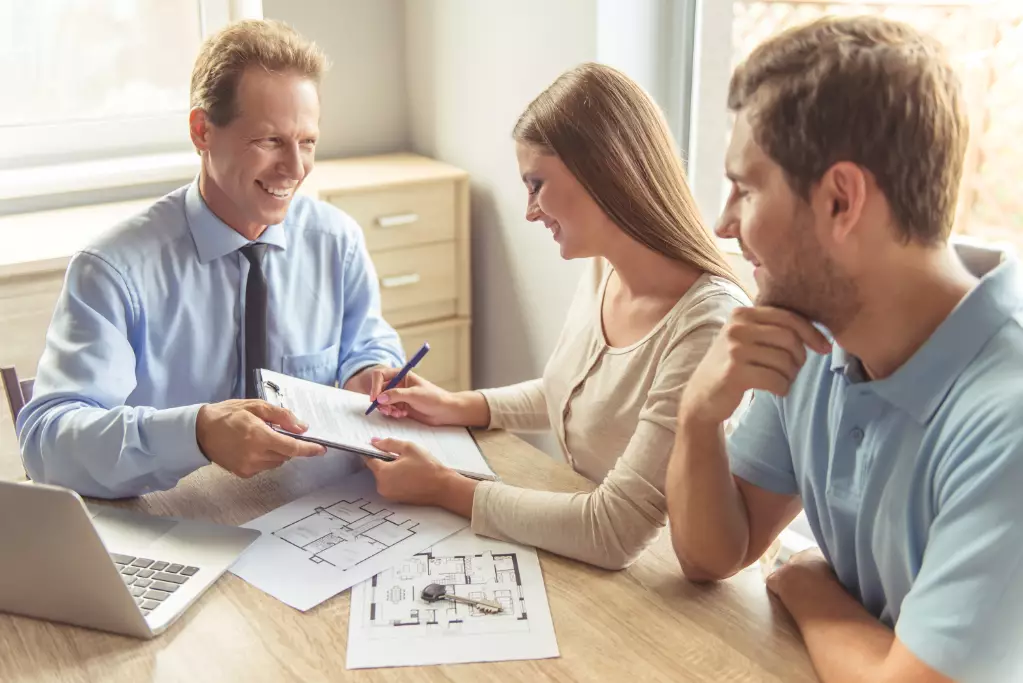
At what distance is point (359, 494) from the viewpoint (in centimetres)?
149

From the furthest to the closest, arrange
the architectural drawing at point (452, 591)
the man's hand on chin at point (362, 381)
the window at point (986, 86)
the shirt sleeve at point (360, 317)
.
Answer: the window at point (986, 86), the shirt sleeve at point (360, 317), the man's hand on chin at point (362, 381), the architectural drawing at point (452, 591)

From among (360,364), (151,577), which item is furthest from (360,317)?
Answer: (151,577)

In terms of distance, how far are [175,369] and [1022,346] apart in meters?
1.34

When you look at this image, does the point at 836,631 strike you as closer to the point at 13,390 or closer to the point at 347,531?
the point at 347,531

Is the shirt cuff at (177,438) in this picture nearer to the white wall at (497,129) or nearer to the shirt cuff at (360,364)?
the shirt cuff at (360,364)

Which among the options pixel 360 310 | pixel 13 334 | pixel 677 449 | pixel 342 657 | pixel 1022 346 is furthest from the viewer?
pixel 13 334

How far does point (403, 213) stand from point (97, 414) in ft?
5.25

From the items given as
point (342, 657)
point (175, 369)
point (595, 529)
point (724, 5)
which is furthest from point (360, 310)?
point (724, 5)

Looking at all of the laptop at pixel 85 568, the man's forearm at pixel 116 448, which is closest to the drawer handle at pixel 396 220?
the man's forearm at pixel 116 448

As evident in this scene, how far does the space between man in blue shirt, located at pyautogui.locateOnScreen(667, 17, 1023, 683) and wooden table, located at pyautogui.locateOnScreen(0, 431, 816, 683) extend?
68 mm

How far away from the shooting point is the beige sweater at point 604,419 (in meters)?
1.33

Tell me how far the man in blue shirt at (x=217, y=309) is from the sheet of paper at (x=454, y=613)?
0.89 feet

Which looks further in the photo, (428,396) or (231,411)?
(428,396)

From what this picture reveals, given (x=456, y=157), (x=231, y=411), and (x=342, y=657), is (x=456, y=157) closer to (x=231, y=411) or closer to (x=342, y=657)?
(x=231, y=411)
